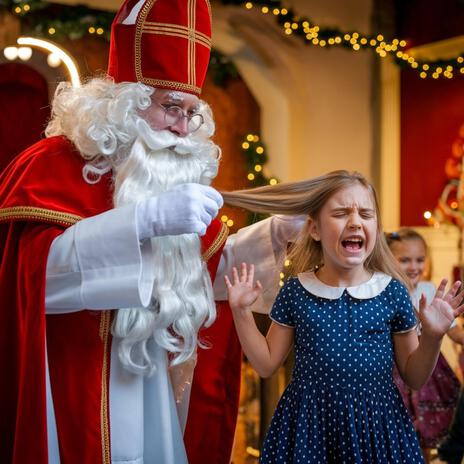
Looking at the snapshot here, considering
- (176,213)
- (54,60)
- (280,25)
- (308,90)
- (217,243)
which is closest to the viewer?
(176,213)

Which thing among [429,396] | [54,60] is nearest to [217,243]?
[54,60]

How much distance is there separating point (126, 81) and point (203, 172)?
404 millimetres

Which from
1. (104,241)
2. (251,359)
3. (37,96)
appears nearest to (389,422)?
(251,359)

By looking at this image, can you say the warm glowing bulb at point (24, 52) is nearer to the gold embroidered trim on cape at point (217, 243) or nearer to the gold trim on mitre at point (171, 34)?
the gold trim on mitre at point (171, 34)

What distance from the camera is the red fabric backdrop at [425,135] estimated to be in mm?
8125

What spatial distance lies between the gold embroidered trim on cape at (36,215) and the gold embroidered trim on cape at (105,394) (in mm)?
308

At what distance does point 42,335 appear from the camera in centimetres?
210

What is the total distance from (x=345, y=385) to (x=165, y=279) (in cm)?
Result: 65

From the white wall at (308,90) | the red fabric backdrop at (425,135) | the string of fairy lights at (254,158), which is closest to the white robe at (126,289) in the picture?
the string of fairy lights at (254,158)

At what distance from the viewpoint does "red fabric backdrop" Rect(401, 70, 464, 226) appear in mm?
8125

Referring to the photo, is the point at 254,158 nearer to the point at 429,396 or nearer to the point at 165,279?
the point at 429,396

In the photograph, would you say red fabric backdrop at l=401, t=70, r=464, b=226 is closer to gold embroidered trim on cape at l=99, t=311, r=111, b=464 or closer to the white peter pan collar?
the white peter pan collar

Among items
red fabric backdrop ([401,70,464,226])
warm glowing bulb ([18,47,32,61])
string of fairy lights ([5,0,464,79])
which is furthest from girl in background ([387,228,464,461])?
red fabric backdrop ([401,70,464,226])

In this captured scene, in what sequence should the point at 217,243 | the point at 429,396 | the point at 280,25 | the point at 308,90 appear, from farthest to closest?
the point at 308,90 → the point at 280,25 → the point at 429,396 → the point at 217,243
